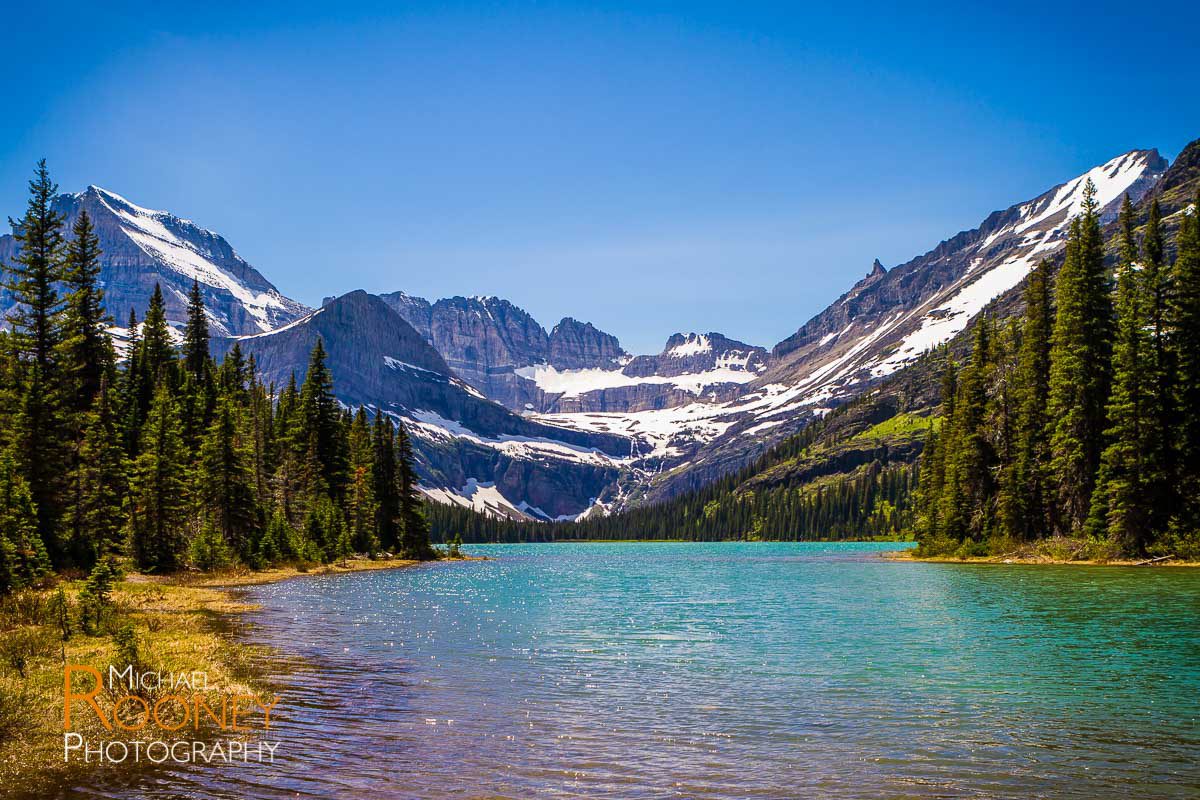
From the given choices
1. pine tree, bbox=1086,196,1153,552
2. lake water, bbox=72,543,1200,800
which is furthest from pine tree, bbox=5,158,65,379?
pine tree, bbox=1086,196,1153,552

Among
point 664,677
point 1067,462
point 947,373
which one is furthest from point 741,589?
point 947,373

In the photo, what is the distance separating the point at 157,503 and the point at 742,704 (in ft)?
163

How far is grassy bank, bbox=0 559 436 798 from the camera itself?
13555 millimetres

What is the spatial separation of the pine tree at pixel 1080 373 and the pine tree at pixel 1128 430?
2.00 m

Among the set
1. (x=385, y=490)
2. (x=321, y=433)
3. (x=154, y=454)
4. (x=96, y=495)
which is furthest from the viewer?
(x=385, y=490)

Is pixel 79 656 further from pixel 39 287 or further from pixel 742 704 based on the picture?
pixel 39 287

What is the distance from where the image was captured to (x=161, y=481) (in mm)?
56531

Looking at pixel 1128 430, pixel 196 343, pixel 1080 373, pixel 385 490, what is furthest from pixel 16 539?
pixel 196 343

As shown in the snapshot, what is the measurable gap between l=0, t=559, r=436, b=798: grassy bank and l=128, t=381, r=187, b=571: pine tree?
660 inches

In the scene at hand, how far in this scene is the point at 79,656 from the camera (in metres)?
20.6

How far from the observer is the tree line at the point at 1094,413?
58.4 m

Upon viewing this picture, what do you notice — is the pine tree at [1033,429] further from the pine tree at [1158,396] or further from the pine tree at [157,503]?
the pine tree at [157,503]

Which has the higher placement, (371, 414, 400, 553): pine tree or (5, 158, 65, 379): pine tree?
(5, 158, 65, 379): pine tree

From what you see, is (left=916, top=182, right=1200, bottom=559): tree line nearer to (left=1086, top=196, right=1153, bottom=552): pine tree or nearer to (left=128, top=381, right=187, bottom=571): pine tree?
(left=1086, top=196, right=1153, bottom=552): pine tree
